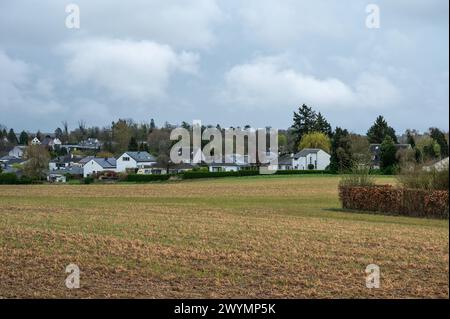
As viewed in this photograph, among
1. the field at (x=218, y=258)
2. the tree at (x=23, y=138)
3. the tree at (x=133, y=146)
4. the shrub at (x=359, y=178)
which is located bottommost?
the field at (x=218, y=258)

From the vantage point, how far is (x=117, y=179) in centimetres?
9362

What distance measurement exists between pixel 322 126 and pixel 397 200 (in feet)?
353

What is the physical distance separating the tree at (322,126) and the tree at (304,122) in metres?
0.72

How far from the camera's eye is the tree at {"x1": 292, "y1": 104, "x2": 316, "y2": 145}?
444 ft

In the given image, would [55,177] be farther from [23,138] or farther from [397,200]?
[397,200]

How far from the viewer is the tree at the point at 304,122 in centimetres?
13526

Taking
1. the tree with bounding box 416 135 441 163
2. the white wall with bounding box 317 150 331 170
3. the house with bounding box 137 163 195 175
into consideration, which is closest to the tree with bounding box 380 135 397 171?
the tree with bounding box 416 135 441 163

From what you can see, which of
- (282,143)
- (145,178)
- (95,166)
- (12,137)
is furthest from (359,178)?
(12,137)

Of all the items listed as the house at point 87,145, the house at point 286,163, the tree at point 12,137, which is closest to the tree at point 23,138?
the tree at point 12,137

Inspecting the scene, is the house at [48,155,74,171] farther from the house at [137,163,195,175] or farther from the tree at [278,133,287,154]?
the tree at [278,133,287,154]

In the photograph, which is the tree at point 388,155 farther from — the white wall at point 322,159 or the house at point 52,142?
the house at point 52,142

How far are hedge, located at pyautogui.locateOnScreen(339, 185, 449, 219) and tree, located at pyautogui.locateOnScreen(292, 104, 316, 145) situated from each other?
98188mm

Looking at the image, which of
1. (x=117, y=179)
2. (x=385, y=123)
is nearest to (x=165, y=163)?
(x=117, y=179)
